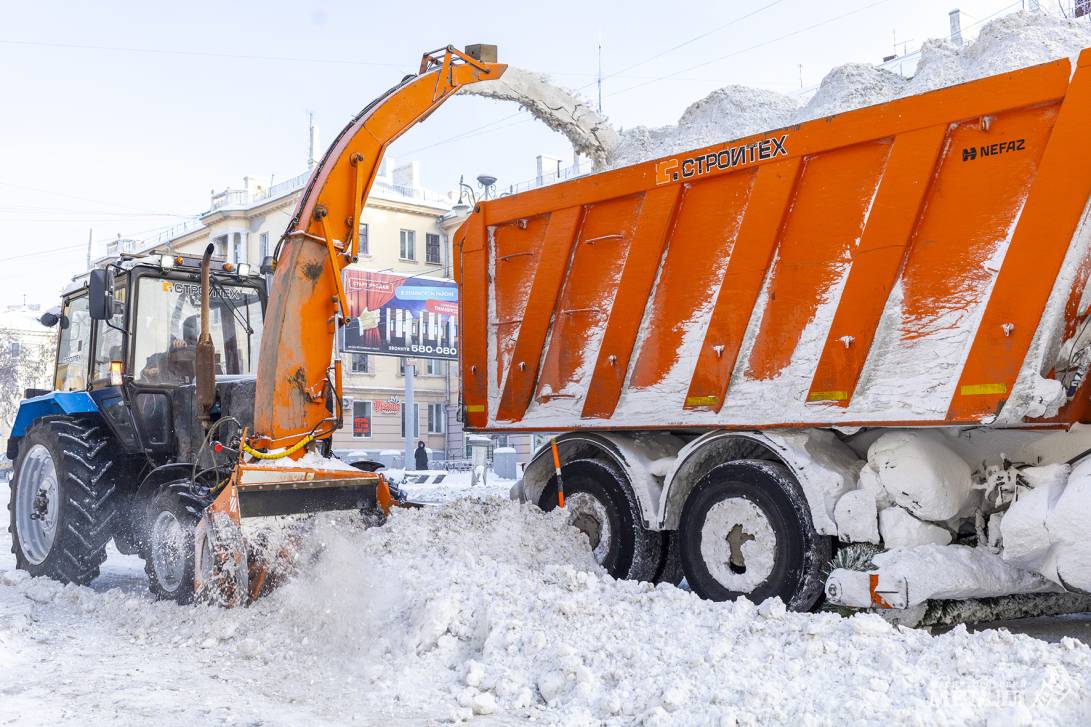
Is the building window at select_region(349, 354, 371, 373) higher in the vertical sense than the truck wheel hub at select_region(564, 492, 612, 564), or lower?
higher

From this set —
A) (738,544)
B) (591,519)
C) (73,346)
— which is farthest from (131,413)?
(738,544)

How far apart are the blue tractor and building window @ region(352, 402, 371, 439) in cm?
3000

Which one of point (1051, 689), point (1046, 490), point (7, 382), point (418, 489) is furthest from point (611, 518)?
point (7, 382)

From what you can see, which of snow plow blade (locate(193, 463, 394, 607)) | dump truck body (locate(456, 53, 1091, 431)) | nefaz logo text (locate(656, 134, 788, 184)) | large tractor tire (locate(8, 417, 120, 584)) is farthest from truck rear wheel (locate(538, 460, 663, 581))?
large tractor tire (locate(8, 417, 120, 584))

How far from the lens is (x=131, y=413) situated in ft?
23.1

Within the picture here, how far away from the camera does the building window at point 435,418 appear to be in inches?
1564

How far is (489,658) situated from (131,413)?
3.97 m

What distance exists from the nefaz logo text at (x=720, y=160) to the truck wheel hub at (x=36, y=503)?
505 cm

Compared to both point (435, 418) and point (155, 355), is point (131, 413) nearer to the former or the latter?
point (155, 355)

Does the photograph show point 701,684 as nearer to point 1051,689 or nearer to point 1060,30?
point 1051,689

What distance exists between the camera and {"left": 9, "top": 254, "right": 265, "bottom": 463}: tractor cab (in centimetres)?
700

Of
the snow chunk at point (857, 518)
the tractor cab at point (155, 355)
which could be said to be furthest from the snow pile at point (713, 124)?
the tractor cab at point (155, 355)

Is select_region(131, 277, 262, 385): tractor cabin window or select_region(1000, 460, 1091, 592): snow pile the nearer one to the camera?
select_region(1000, 460, 1091, 592): snow pile

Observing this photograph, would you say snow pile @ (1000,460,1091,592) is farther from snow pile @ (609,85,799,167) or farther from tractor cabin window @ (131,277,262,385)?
tractor cabin window @ (131,277,262,385)
